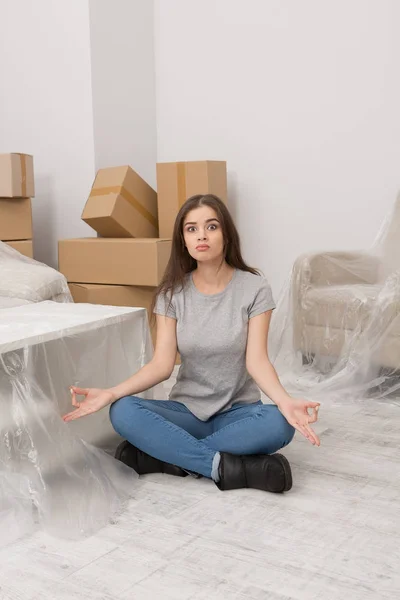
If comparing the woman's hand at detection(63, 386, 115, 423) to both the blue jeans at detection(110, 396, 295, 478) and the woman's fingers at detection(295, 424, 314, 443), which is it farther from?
the woman's fingers at detection(295, 424, 314, 443)

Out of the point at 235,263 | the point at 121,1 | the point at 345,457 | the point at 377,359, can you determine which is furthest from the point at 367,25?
the point at 345,457

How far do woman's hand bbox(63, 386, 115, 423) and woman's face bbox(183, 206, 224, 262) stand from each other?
40 centimetres

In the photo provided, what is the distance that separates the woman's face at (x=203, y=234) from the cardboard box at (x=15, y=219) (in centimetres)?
146

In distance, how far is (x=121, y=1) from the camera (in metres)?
A: 3.58

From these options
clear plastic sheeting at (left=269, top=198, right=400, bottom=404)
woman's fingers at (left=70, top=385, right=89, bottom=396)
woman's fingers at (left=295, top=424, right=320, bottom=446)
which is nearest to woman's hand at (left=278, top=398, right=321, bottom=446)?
woman's fingers at (left=295, top=424, right=320, bottom=446)

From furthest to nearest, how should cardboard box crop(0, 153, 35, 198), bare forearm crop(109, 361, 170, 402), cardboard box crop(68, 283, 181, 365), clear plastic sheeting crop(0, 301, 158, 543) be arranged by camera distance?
cardboard box crop(68, 283, 181, 365) < cardboard box crop(0, 153, 35, 198) < bare forearm crop(109, 361, 170, 402) < clear plastic sheeting crop(0, 301, 158, 543)

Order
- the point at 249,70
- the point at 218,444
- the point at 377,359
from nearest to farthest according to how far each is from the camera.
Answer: the point at 218,444 → the point at 377,359 → the point at 249,70

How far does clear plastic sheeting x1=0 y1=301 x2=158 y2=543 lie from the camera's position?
158 centimetres

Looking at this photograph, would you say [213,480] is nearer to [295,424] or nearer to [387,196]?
[295,424]

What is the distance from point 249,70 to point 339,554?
258cm

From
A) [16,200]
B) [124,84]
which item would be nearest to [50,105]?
[124,84]

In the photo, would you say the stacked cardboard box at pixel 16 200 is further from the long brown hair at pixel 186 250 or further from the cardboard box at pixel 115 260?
the long brown hair at pixel 186 250

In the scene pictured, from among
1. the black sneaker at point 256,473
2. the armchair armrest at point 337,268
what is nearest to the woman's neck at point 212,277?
the black sneaker at point 256,473

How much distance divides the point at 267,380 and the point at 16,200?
1.74 metres
